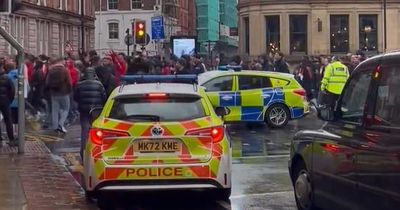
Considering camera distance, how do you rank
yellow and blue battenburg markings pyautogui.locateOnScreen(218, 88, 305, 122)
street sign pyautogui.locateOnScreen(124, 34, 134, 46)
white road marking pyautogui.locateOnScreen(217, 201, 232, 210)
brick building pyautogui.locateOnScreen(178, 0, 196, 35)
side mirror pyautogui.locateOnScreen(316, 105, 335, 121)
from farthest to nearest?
1. brick building pyautogui.locateOnScreen(178, 0, 196, 35)
2. street sign pyautogui.locateOnScreen(124, 34, 134, 46)
3. yellow and blue battenburg markings pyautogui.locateOnScreen(218, 88, 305, 122)
4. white road marking pyautogui.locateOnScreen(217, 201, 232, 210)
5. side mirror pyautogui.locateOnScreen(316, 105, 335, 121)

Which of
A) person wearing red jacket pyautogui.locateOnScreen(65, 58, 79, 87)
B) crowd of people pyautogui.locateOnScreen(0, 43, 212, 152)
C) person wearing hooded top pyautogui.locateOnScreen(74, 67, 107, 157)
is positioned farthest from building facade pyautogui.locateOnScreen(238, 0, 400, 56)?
person wearing hooded top pyautogui.locateOnScreen(74, 67, 107, 157)

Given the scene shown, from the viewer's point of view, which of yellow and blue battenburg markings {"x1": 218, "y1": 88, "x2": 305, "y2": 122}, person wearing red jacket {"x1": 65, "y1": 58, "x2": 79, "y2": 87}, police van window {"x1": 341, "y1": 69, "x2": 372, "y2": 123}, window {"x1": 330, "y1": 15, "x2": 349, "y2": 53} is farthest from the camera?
window {"x1": 330, "y1": 15, "x2": 349, "y2": 53}

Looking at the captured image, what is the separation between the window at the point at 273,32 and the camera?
5647cm

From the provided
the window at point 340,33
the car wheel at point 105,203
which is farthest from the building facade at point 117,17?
the car wheel at point 105,203

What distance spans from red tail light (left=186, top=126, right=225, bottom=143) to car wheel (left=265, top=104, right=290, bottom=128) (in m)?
11.0

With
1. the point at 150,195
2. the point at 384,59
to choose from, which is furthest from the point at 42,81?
the point at 384,59

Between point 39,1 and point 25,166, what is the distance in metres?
50.2

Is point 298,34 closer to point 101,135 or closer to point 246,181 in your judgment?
point 246,181

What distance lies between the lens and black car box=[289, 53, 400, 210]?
715 centimetres

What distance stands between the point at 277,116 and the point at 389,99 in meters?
13.6

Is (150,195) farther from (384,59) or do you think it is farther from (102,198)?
(384,59)

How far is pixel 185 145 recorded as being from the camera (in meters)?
9.72

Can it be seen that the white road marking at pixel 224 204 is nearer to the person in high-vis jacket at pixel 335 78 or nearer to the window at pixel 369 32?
the person in high-vis jacket at pixel 335 78

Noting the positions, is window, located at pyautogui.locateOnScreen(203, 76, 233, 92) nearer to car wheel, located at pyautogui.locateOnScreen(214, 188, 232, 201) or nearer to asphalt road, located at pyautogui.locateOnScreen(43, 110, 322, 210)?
asphalt road, located at pyautogui.locateOnScreen(43, 110, 322, 210)
